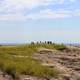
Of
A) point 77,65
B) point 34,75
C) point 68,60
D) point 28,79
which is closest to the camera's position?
point 28,79

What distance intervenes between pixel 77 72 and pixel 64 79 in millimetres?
4251

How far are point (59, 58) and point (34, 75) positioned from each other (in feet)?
42.3

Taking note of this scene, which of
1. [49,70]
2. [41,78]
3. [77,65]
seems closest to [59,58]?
[77,65]

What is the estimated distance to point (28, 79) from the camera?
2503 centimetres

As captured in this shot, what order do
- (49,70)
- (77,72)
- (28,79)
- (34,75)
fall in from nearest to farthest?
(28,79), (34,75), (49,70), (77,72)

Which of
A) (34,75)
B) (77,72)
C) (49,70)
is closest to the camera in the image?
(34,75)

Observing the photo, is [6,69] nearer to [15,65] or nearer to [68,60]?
[15,65]

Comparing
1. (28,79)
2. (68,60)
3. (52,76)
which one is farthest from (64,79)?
(68,60)

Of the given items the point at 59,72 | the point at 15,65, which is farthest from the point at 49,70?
the point at 15,65

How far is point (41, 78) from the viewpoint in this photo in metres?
26.3

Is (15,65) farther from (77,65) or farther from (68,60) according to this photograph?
(68,60)

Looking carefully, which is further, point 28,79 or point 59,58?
point 59,58

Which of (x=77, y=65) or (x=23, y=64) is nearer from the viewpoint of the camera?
(x=23, y=64)

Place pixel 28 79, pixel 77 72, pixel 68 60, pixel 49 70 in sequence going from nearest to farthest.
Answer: pixel 28 79 → pixel 49 70 → pixel 77 72 → pixel 68 60
